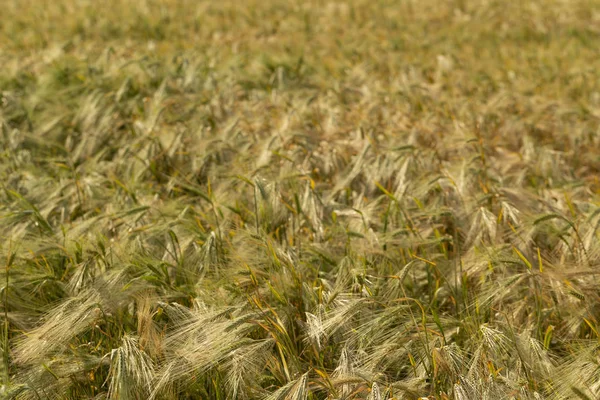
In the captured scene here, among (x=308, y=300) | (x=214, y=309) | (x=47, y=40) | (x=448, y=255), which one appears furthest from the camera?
(x=47, y=40)

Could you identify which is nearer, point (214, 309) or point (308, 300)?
point (214, 309)

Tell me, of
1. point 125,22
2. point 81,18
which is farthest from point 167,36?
point 81,18

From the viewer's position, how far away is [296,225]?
2.85 metres

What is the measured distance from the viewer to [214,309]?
2.10 m

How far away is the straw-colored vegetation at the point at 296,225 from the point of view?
1.96m

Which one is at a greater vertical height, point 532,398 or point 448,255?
point 532,398

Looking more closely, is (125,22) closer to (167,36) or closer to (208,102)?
(167,36)

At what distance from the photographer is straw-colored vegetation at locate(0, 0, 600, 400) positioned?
6.42ft

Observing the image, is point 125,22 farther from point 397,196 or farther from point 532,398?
point 532,398

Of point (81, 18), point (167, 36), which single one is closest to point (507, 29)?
point (167, 36)

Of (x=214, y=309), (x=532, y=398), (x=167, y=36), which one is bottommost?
(x=167, y=36)

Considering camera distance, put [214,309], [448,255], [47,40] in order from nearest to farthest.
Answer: [214,309] → [448,255] → [47,40]

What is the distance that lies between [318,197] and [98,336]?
119cm

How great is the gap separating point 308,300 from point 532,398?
82cm
